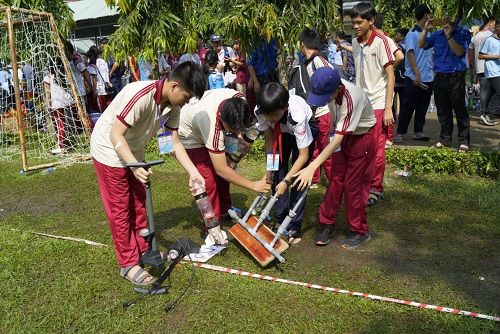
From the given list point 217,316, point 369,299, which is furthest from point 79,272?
point 369,299

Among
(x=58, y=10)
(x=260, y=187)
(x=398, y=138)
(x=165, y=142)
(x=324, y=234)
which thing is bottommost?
(x=324, y=234)

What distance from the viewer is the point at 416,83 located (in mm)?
7203

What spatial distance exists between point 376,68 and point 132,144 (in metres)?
2.97

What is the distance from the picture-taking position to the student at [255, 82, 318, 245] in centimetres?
394

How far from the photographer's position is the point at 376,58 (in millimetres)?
5328

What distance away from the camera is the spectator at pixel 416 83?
7.23 m

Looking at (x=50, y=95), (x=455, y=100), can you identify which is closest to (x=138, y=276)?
(x=455, y=100)

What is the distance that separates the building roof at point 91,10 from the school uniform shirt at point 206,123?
1616cm

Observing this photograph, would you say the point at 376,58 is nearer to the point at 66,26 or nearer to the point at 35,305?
the point at 35,305

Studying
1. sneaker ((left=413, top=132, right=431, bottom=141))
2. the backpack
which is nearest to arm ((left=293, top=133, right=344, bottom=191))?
sneaker ((left=413, top=132, right=431, bottom=141))

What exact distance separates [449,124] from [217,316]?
5046 millimetres

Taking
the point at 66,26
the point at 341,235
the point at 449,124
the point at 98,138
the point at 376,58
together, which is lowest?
the point at 341,235

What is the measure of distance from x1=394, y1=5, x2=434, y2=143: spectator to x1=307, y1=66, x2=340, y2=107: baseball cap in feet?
12.5

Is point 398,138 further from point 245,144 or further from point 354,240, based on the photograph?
point 245,144
